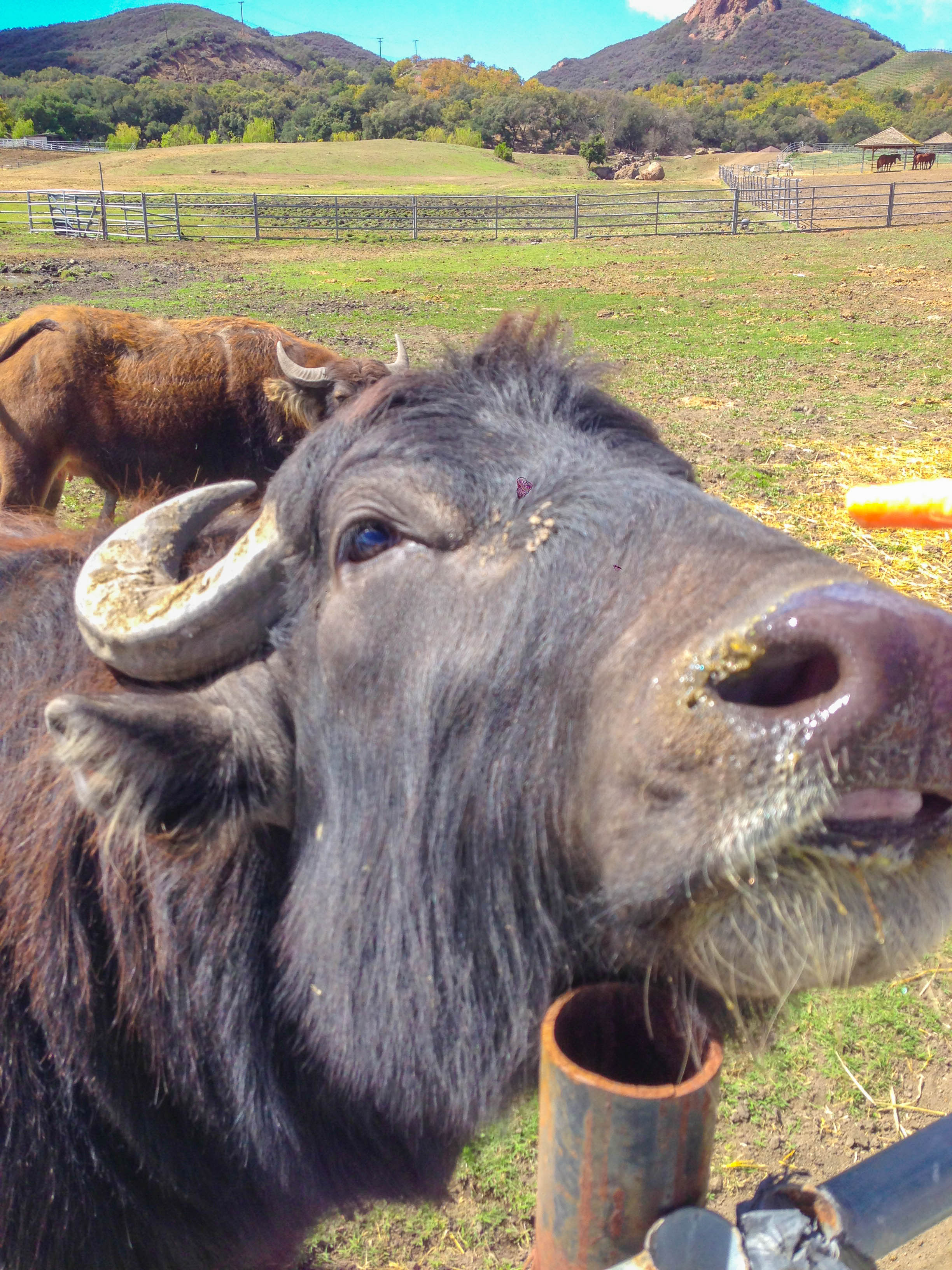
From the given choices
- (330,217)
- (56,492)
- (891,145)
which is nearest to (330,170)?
(330,217)

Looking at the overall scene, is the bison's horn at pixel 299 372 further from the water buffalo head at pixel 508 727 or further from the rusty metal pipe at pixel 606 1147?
the rusty metal pipe at pixel 606 1147

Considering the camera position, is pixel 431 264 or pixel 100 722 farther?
pixel 431 264

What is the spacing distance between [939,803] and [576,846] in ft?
2.02

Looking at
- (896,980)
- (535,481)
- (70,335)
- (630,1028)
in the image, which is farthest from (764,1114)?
→ (70,335)

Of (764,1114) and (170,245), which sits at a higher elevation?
(170,245)

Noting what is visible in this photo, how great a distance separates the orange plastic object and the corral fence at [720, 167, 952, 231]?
1477 inches

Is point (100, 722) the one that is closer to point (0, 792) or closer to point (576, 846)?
point (0, 792)

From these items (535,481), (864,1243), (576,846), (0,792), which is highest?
(535,481)

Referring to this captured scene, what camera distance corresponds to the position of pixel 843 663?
1342mm

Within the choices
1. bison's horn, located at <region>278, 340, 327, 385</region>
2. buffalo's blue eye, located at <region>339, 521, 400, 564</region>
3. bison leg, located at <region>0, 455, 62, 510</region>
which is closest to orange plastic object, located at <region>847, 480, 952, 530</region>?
buffalo's blue eye, located at <region>339, 521, 400, 564</region>

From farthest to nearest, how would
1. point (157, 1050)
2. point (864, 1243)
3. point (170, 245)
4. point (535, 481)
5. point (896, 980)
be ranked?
point (170, 245) → point (896, 980) → point (157, 1050) → point (535, 481) → point (864, 1243)

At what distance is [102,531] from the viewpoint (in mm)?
2744

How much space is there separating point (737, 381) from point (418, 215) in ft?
94.4

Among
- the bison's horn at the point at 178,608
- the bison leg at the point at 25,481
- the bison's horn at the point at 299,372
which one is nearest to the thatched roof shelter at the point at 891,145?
the bison's horn at the point at 299,372
